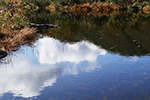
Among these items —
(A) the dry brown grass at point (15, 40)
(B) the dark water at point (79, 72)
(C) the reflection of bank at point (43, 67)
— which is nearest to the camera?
(B) the dark water at point (79, 72)

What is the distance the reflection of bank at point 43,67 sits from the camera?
743 centimetres

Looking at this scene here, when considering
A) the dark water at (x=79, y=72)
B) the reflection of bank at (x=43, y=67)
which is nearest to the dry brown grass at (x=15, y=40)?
the dark water at (x=79, y=72)

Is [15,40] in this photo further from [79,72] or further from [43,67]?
[79,72]

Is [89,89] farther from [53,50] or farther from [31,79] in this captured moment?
[53,50]

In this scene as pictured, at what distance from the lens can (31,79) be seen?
805cm

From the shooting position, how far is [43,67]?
938cm

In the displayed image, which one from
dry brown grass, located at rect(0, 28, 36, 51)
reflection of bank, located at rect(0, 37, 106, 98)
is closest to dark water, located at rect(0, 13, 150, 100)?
reflection of bank, located at rect(0, 37, 106, 98)

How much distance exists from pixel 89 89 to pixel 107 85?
69 centimetres

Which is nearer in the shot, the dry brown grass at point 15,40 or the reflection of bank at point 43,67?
the reflection of bank at point 43,67

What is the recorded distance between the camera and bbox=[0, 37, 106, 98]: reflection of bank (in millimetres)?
7425

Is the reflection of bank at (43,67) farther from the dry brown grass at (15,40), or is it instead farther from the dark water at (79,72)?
the dry brown grass at (15,40)

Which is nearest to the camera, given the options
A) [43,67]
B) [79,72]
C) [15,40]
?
[79,72]

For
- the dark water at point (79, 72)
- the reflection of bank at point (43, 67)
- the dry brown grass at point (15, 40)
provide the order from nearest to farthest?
the dark water at point (79, 72) < the reflection of bank at point (43, 67) < the dry brown grass at point (15, 40)

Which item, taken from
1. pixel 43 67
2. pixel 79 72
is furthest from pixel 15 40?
pixel 79 72
